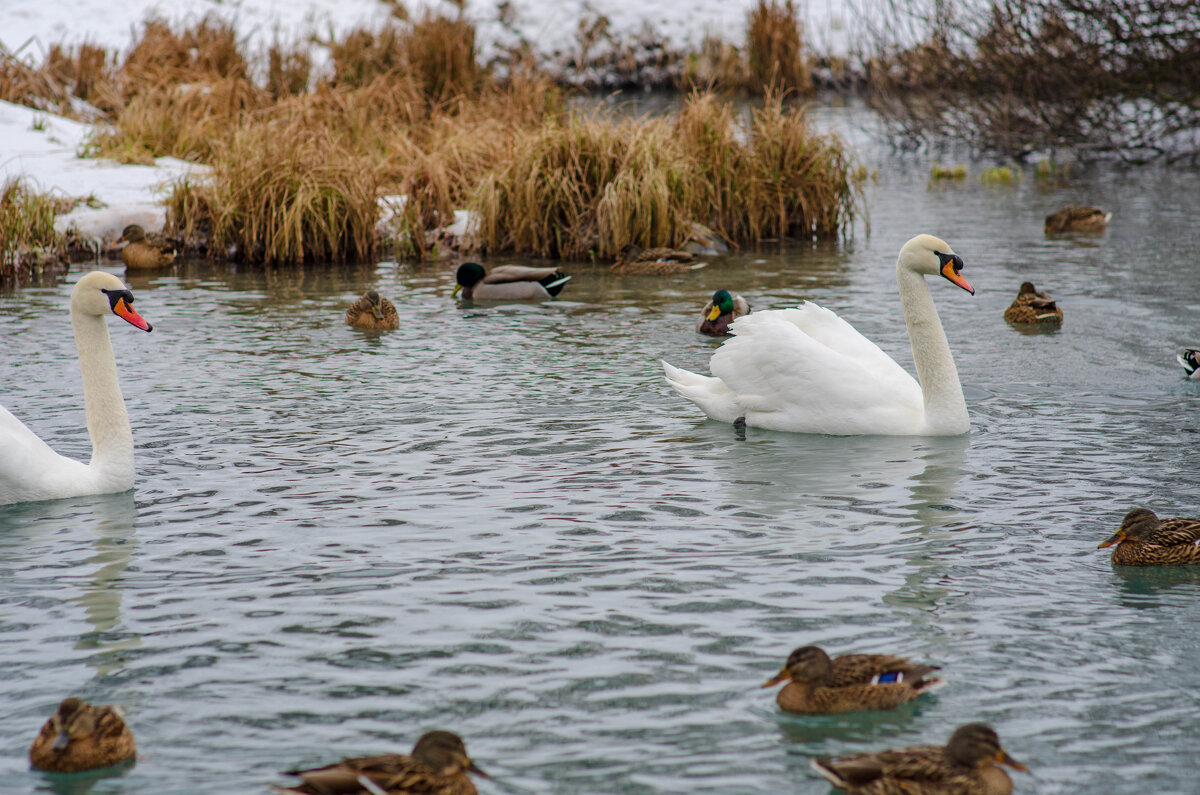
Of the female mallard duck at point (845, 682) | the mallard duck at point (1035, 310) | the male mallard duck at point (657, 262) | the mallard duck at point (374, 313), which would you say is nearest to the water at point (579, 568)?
the female mallard duck at point (845, 682)

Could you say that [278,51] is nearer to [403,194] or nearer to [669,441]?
[403,194]

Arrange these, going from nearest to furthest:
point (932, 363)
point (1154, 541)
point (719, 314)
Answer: point (1154, 541) < point (932, 363) < point (719, 314)

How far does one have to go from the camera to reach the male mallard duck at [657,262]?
1503 cm

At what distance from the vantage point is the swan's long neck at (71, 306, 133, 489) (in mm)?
7070

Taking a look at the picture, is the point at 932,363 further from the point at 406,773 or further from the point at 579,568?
the point at 406,773

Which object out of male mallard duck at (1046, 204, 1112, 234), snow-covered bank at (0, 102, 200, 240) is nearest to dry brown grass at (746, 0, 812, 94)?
male mallard duck at (1046, 204, 1112, 234)

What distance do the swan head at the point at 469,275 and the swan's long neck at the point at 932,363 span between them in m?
6.09

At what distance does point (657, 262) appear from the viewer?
15.1m

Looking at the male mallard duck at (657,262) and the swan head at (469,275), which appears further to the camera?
the male mallard duck at (657,262)

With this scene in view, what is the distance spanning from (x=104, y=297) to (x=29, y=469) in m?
1.00

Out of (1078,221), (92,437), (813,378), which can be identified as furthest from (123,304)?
(1078,221)

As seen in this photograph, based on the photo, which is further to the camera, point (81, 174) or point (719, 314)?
point (81, 174)

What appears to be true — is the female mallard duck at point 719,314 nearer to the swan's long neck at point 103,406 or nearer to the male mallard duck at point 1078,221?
the swan's long neck at point 103,406

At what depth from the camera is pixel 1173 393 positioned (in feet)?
29.6
